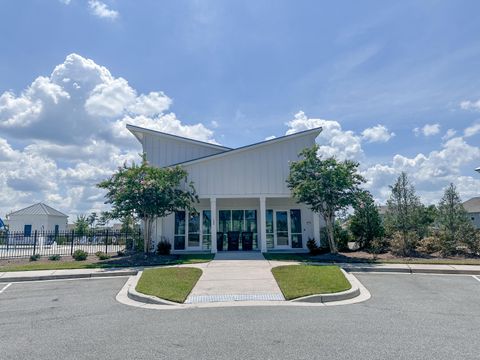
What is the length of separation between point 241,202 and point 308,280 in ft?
36.3

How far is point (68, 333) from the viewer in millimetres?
5812

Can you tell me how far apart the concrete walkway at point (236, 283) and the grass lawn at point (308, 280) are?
237mm

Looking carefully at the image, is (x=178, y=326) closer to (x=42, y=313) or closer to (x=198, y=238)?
(x=42, y=313)

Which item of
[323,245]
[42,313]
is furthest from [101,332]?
[323,245]

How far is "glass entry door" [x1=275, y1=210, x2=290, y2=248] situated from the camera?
19.9 metres

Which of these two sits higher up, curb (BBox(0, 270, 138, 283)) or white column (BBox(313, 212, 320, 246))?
white column (BBox(313, 212, 320, 246))

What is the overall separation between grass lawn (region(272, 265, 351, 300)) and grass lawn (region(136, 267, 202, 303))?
250cm

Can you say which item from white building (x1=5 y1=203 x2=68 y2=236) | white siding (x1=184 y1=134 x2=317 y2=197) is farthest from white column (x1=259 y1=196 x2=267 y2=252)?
white building (x1=5 y1=203 x2=68 y2=236)

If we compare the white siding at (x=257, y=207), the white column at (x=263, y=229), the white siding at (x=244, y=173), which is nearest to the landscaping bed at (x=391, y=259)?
the white column at (x=263, y=229)

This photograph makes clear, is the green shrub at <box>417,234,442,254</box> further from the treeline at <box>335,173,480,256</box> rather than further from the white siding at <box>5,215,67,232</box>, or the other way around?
the white siding at <box>5,215,67,232</box>

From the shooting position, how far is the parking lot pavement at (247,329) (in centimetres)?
485

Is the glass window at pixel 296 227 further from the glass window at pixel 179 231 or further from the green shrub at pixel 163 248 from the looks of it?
the green shrub at pixel 163 248

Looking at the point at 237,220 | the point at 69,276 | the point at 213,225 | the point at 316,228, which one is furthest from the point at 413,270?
the point at 69,276

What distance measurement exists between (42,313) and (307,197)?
37.6 feet
